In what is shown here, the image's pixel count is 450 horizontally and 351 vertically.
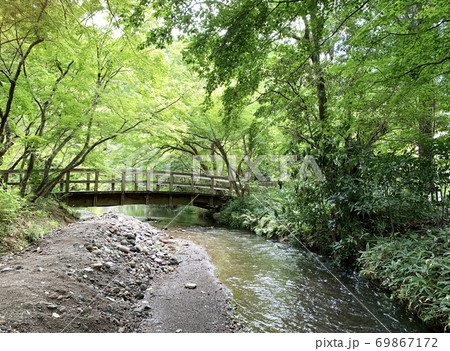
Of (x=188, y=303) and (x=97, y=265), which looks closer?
(x=188, y=303)

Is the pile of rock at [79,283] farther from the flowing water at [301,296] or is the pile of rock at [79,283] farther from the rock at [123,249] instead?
the flowing water at [301,296]

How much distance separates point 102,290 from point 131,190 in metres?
8.51

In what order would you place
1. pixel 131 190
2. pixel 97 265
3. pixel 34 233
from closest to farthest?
pixel 97 265
pixel 34 233
pixel 131 190

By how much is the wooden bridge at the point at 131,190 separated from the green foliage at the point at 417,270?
664 cm

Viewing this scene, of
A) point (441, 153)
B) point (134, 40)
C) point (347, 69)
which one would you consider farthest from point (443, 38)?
point (134, 40)

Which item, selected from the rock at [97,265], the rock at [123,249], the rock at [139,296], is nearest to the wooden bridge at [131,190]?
the rock at [123,249]

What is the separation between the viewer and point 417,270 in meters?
3.16

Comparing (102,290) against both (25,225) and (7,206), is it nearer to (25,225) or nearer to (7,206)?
(7,206)

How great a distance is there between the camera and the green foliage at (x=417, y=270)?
2754 millimetres

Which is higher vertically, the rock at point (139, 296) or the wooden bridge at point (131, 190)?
the wooden bridge at point (131, 190)

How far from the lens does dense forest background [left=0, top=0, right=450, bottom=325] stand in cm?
267

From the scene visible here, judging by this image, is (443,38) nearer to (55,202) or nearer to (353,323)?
(353,323)

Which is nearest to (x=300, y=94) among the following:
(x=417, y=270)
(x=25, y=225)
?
(x=417, y=270)

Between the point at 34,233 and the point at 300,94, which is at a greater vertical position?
the point at 300,94
